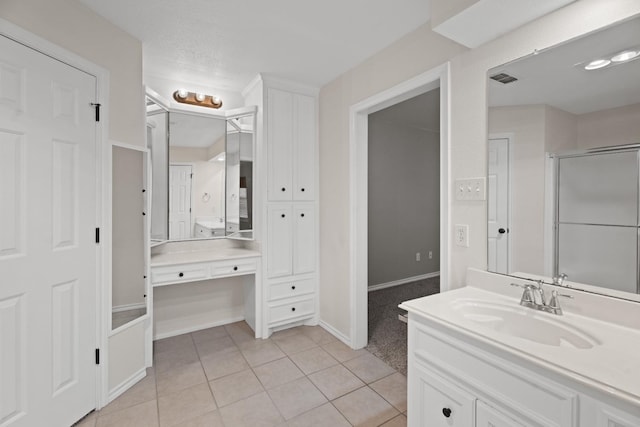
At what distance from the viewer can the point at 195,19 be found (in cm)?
194

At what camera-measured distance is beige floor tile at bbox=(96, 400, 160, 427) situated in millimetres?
1738

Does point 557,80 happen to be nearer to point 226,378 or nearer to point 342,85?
point 342,85

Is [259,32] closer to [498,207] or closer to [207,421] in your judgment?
[498,207]

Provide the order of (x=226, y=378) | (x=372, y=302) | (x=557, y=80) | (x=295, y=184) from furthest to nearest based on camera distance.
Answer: (x=372, y=302) → (x=295, y=184) → (x=226, y=378) → (x=557, y=80)

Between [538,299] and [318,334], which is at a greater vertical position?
[538,299]

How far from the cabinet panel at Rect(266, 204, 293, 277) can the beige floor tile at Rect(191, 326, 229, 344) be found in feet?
2.58

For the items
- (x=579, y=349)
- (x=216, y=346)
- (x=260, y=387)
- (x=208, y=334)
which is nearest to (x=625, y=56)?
(x=579, y=349)

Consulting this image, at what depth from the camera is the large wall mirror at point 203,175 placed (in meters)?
2.79

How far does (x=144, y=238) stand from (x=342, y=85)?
2164mm

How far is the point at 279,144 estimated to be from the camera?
2885 mm

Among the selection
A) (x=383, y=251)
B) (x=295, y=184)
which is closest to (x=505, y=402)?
(x=295, y=184)

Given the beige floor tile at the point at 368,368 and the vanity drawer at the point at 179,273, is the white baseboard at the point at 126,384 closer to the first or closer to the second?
the vanity drawer at the point at 179,273

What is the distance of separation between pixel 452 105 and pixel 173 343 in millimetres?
3017

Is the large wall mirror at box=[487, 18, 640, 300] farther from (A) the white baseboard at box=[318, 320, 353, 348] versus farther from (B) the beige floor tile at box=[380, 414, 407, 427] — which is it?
(A) the white baseboard at box=[318, 320, 353, 348]
